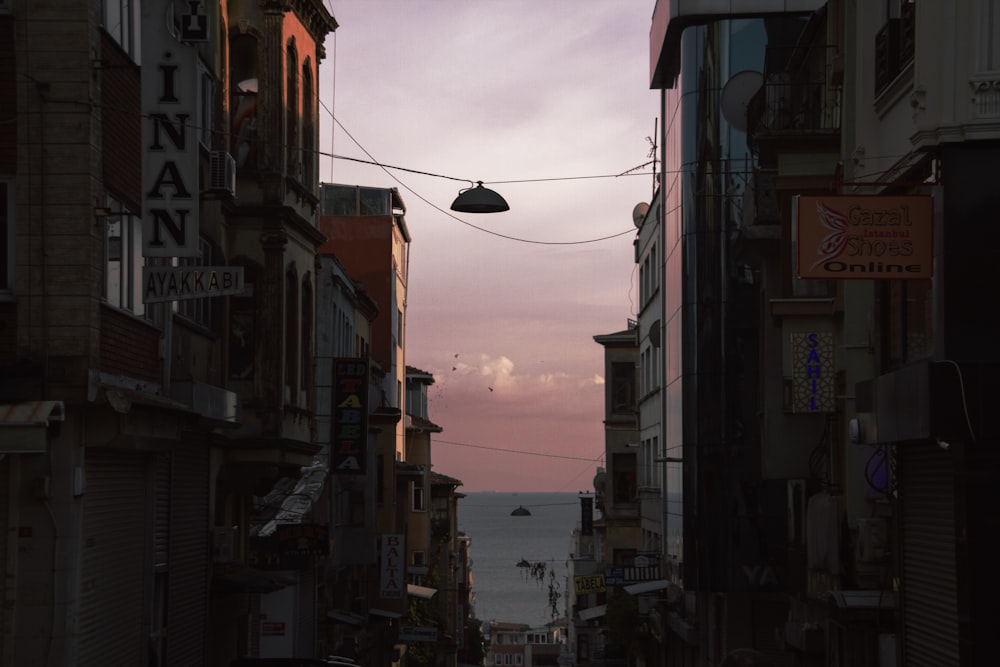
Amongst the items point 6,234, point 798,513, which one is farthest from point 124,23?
point 798,513

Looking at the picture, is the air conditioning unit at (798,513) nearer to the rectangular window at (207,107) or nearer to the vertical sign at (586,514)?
the rectangular window at (207,107)

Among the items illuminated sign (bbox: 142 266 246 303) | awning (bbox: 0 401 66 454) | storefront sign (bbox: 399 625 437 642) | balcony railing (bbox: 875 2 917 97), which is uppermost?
balcony railing (bbox: 875 2 917 97)

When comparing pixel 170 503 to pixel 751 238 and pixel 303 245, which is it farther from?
pixel 751 238

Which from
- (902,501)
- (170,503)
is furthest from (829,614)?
(170,503)

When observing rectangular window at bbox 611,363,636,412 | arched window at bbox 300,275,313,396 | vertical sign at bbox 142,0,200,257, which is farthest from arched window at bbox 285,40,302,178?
rectangular window at bbox 611,363,636,412

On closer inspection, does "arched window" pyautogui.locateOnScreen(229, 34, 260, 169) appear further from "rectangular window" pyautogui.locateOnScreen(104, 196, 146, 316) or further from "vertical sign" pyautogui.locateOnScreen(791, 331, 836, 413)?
"vertical sign" pyautogui.locateOnScreen(791, 331, 836, 413)

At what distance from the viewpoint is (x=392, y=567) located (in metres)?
49.2

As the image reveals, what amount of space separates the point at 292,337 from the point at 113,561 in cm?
1021

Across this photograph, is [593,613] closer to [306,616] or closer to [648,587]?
[648,587]

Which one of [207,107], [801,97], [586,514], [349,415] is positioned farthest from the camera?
[586,514]

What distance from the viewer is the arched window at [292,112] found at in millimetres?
27094

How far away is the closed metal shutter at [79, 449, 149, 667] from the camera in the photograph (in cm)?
1697

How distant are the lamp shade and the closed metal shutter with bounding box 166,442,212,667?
550 cm

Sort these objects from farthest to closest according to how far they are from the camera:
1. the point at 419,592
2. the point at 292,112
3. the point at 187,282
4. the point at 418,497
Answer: the point at 418,497 → the point at 419,592 → the point at 292,112 → the point at 187,282
